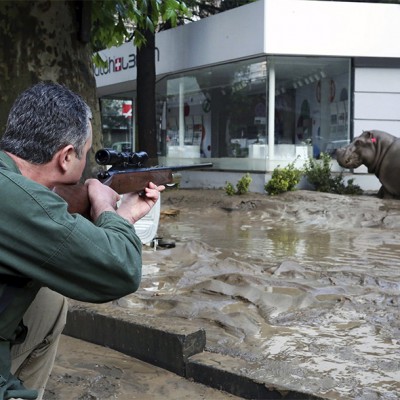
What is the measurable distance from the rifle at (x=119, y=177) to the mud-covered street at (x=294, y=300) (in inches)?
58.7

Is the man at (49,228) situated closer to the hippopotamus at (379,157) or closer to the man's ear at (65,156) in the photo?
the man's ear at (65,156)

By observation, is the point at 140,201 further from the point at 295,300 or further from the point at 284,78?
the point at 284,78

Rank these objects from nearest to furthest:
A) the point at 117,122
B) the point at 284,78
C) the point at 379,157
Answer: the point at 379,157 < the point at 284,78 < the point at 117,122

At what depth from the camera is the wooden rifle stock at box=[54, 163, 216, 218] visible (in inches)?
86.2

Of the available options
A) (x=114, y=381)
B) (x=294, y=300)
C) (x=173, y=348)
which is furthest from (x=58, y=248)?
(x=294, y=300)

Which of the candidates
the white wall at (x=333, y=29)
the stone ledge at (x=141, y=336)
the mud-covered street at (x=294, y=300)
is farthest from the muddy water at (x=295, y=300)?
the white wall at (x=333, y=29)

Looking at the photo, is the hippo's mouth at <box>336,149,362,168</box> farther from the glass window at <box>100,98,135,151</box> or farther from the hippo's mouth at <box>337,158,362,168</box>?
the glass window at <box>100,98,135,151</box>

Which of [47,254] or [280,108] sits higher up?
[280,108]

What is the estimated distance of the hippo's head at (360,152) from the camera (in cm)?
1353

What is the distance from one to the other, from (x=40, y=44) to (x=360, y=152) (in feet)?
31.6

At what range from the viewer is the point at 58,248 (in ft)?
5.93

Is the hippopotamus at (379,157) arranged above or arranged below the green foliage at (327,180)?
above

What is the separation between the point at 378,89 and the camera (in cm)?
1523

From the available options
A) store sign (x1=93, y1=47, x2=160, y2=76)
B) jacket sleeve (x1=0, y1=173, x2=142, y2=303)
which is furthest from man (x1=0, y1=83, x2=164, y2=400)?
store sign (x1=93, y1=47, x2=160, y2=76)
